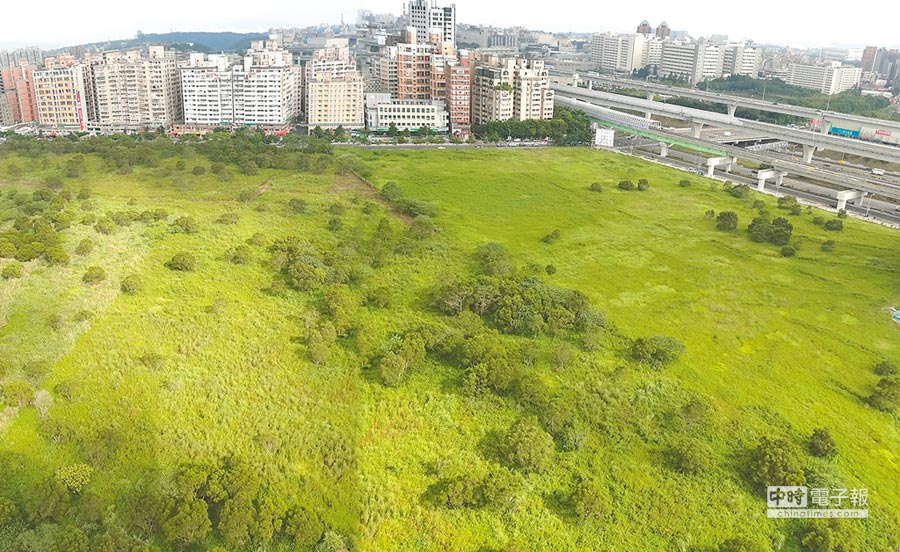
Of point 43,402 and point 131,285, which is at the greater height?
point 131,285

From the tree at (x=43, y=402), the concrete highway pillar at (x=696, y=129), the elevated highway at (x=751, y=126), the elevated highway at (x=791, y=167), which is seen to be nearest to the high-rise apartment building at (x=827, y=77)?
the elevated highway at (x=751, y=126)

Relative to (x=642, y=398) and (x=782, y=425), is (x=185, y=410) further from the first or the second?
(x=782, y=425)

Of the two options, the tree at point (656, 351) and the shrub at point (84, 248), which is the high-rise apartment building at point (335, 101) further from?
the tree at point (656, 351)

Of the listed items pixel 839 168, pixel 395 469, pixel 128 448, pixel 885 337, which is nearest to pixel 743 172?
pixel 839 168

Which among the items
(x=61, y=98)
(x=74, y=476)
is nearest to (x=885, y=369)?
(x=74, y=476)

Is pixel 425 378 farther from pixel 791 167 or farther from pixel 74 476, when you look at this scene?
pixel 791 167

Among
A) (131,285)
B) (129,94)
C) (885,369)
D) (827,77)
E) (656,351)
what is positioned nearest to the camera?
(885,369)
